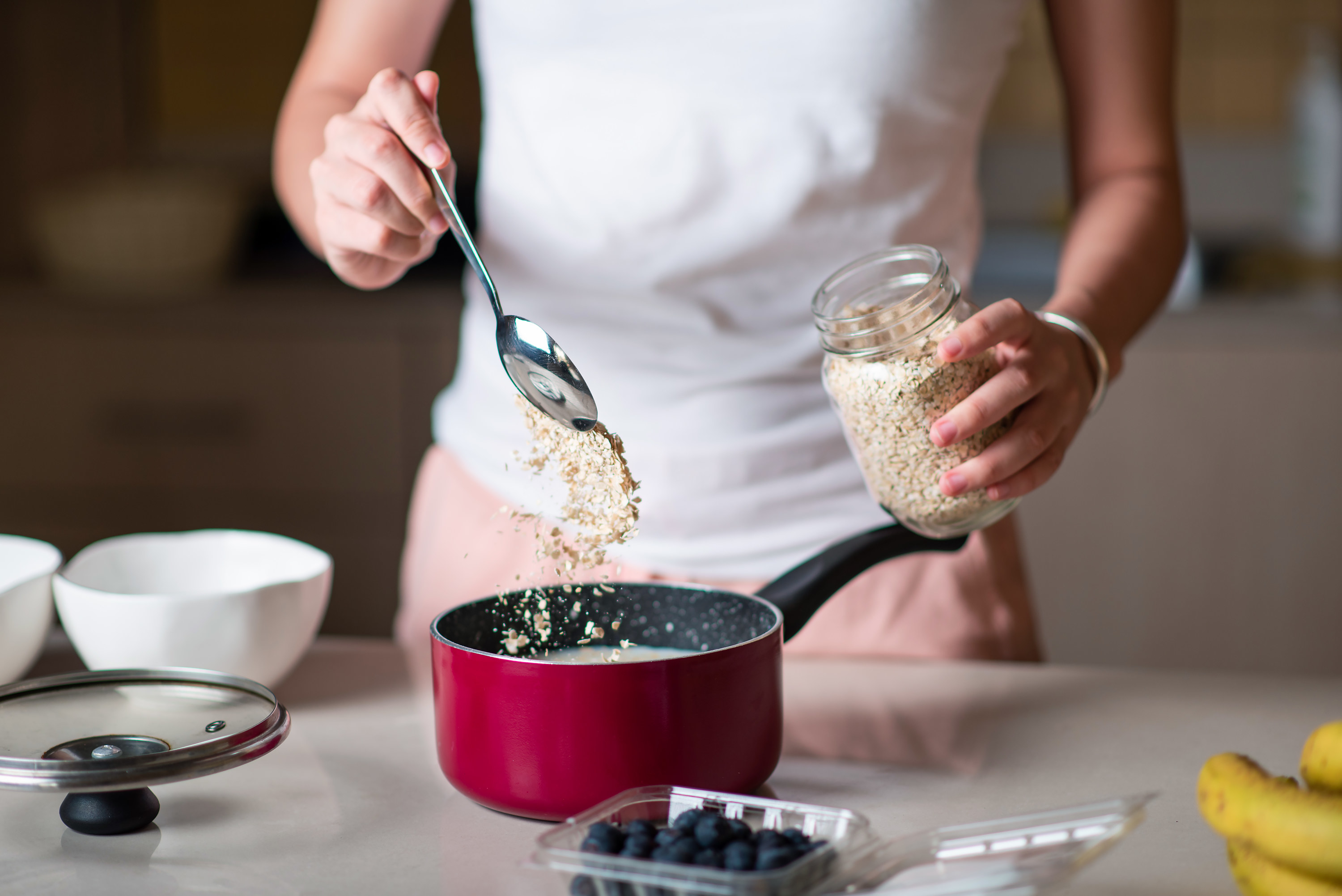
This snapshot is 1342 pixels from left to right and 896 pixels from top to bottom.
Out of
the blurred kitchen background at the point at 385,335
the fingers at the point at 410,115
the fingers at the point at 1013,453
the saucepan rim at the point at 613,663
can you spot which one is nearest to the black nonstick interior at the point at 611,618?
the saucepan rim at the point at 613,663

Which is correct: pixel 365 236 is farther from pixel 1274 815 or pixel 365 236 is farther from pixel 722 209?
pixel 1274 815

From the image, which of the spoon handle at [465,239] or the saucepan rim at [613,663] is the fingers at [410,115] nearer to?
the spoon handle at [465,239]

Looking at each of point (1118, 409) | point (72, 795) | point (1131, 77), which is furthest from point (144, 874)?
point (1118, 409)

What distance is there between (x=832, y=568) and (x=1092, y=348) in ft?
0.63

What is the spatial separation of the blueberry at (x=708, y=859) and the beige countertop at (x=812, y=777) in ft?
0.28

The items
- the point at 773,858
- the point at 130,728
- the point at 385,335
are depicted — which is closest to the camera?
the point at 773,858

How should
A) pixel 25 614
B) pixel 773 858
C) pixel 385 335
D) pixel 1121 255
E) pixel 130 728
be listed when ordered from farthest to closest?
1. pixel 385 335
2. pixel 1121 255
3. pixel 25 614
4. pixel 130 728
5. pixel 773 858

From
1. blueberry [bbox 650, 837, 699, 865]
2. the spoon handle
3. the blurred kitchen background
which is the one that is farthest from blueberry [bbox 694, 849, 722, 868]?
the blurred kitchen background

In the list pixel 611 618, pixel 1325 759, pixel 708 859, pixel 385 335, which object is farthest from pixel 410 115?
pixel 385 335

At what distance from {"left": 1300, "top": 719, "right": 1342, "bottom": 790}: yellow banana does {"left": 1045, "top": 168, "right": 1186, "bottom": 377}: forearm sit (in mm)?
308

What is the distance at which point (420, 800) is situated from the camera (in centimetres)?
58

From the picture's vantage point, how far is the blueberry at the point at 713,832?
44 cm

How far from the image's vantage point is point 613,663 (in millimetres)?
513

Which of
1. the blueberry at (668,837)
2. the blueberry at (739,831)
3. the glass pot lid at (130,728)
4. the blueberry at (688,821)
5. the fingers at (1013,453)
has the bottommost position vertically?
the blueberry at (739,831)
